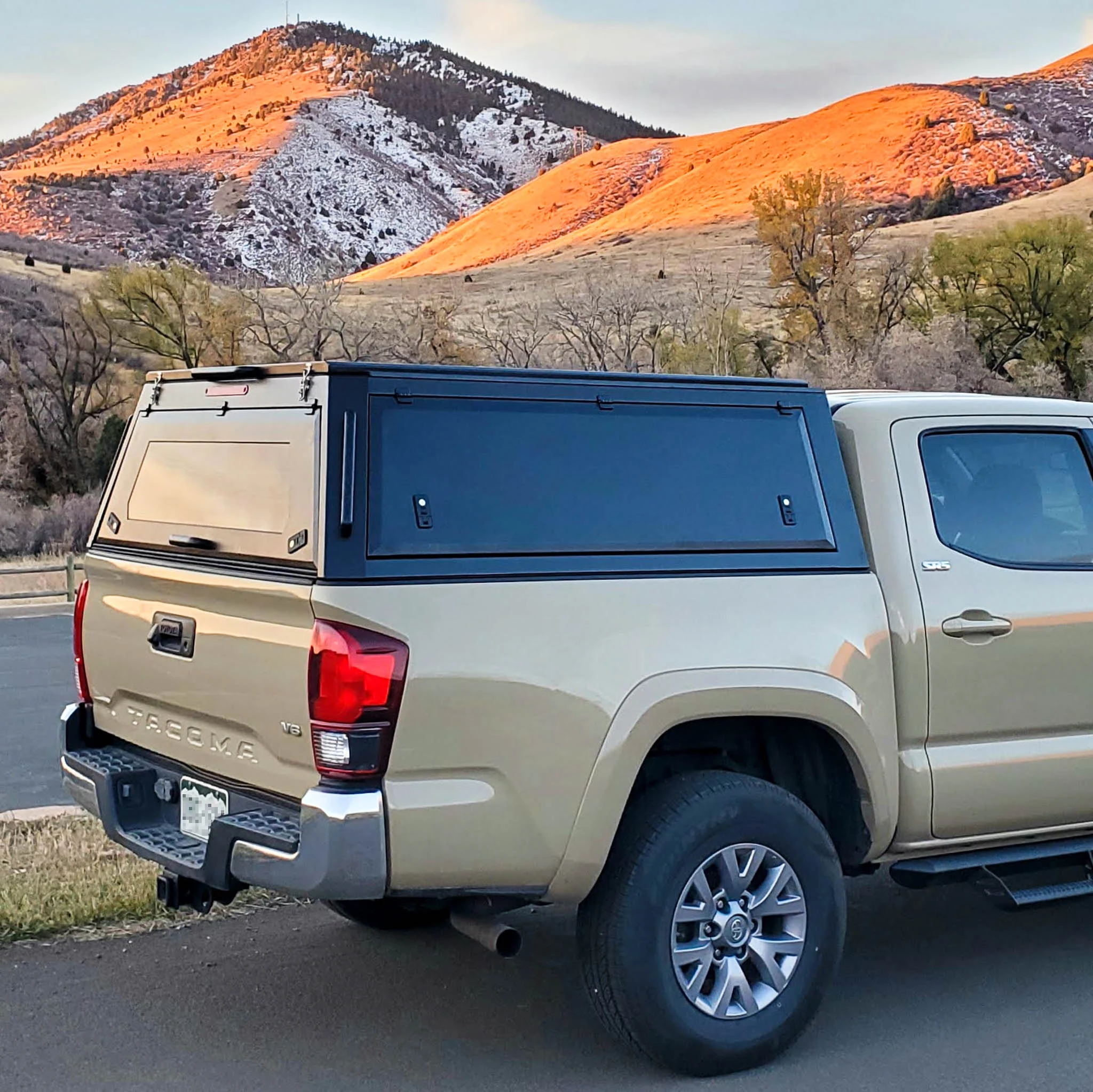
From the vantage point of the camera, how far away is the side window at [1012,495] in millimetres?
5109

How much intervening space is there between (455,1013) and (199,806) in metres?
1.18

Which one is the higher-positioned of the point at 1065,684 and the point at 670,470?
the point at 670,470

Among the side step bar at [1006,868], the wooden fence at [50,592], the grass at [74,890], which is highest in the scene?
the side step bar at [1006,868]

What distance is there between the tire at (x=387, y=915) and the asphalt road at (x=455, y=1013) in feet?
0.17

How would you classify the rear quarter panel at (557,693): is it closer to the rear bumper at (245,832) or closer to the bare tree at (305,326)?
the rear bumper at (245,832)

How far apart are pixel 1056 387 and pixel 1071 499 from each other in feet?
132

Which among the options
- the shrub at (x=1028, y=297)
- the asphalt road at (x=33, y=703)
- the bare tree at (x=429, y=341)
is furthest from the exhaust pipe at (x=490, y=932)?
the bare tree at (x=429, y=341)

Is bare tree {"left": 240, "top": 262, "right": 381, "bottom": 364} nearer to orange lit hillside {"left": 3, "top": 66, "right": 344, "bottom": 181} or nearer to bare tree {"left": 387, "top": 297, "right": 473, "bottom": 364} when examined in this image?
bare tree {"left": 387, "top": 297, "right": 473, "bottom": 364}

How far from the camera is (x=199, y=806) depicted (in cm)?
451

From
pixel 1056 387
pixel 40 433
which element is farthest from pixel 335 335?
pixel 1056 387

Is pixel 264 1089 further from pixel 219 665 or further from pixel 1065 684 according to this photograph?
pixel 1065 684

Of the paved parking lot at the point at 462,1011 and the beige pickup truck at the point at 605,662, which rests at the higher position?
the beige pickup truck at the point at 605,662

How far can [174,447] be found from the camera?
4883mm

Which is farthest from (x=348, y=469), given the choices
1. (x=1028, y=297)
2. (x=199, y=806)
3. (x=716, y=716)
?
(x=1028, y=297)
